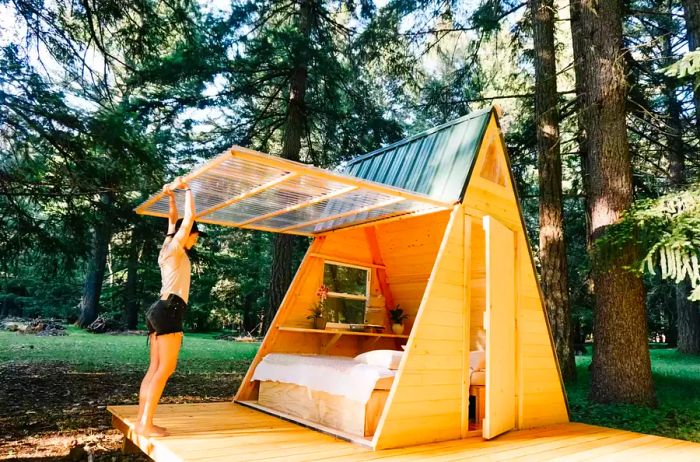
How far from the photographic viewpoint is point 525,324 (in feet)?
15.5

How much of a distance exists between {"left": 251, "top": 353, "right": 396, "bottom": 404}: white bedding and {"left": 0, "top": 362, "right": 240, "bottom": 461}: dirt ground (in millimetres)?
1403

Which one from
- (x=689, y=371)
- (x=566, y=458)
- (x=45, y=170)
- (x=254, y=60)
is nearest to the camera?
(x=566, y=458)

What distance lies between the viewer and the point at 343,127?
976cm

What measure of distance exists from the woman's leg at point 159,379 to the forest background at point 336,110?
10.9 feet

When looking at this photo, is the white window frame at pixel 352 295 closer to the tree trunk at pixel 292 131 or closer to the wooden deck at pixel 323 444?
the wooden deck at pixel 323 444

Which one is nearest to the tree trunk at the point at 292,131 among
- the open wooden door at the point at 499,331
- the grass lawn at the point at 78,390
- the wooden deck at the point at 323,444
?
the grass lawn at the point at 78,390

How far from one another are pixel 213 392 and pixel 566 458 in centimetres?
478

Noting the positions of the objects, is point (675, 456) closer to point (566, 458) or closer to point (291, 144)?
point (566, 458)

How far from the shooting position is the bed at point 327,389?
393cm

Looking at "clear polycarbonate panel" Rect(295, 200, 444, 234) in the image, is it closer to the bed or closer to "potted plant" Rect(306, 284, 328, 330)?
"potted plant" Rect(306, 284, 328, 330)

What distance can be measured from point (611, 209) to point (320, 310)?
3902 mm

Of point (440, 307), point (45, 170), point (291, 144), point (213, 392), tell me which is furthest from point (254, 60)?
point (440, 307)

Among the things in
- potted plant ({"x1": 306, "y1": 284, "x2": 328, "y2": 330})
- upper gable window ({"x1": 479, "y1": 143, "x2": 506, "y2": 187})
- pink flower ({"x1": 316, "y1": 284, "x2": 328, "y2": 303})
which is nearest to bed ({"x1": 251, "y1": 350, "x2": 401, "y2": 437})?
potted plant ({"x1": 306, "y1": 284, "x2": 328, "y2": 330})

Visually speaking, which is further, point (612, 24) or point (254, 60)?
point (254, 60)
